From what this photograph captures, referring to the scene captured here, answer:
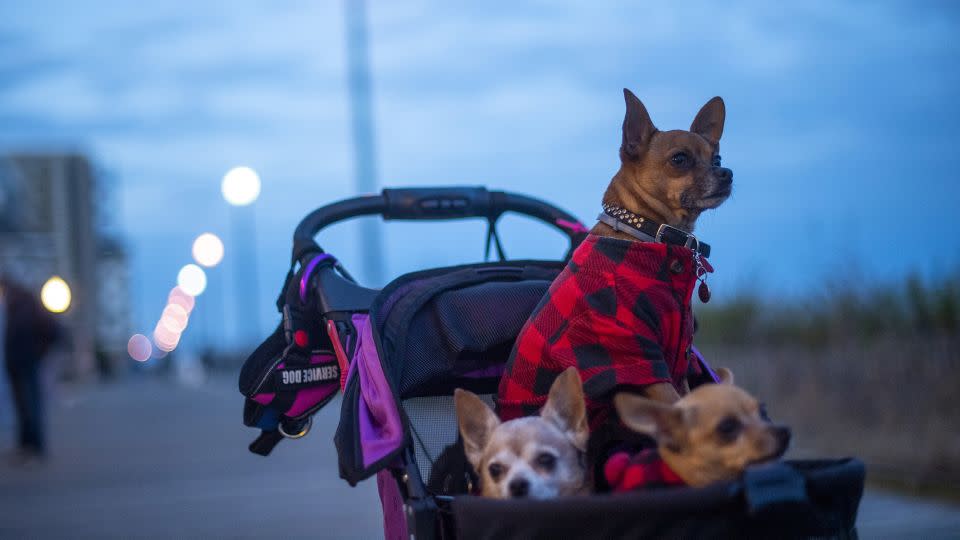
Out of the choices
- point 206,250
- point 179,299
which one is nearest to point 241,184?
point 206,250

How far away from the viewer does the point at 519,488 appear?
9.03 ft

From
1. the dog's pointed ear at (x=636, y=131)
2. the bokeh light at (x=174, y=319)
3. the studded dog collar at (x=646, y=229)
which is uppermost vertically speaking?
the dog's pointed ear at (x=636, y=131)

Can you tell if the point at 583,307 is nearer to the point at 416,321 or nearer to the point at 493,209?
the point at 416,321

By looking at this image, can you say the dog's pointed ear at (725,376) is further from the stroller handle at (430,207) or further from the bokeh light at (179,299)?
the bokeh light at (179,299)

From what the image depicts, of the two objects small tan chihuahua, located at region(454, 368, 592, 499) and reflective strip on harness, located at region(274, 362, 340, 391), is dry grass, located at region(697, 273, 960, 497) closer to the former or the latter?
reflective strip on harness, located at region(274, 362, 340, 391)

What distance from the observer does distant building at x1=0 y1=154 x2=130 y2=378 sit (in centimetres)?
6209

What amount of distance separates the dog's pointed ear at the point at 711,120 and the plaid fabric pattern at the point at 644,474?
5.12 feet

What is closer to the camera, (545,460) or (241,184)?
(545,460)

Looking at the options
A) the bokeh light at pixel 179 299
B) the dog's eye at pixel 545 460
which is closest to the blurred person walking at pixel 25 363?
the dog's eye at pixel 545 460

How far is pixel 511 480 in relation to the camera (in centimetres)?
279

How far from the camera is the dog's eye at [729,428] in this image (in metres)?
2.36

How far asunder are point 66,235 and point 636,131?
78716 mm

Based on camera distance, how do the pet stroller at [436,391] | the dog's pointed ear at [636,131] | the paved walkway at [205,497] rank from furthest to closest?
the paved walkway at [205,497] → the dog's pointed ear at [636,131] → the pet stroller at [436,391]

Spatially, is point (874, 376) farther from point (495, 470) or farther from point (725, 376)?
point (495, 470)
